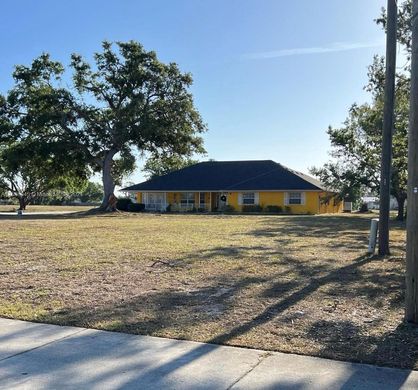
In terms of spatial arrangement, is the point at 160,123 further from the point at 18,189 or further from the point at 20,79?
the point at 18,189

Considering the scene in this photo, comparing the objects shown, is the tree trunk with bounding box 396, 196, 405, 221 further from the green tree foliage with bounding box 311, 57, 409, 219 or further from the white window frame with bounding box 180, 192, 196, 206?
the white window frame with bounding box 180, 192, 196, 206

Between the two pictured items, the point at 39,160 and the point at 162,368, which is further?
the point at 39,160

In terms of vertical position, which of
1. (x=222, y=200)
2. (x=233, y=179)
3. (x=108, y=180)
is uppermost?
(x=233, y=179)

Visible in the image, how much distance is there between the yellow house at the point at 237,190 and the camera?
46.0 m

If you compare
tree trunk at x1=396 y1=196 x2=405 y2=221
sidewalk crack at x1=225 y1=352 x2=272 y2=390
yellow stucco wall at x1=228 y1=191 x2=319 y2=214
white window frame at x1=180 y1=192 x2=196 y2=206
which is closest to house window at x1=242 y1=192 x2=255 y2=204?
yellow stucco wall at x1=228 y1=191 x2=319 y2=214

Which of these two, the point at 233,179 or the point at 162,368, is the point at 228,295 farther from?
the point at 233,179

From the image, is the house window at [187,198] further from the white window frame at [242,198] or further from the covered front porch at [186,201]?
the white window frame at [242,198]

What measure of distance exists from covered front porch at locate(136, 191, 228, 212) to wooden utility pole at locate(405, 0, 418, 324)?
141 ft

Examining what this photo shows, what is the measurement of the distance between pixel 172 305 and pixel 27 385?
2790 mm

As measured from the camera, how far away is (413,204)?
5676mm

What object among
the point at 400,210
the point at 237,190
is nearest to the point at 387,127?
the point at 400,210

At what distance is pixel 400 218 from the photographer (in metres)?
34.3

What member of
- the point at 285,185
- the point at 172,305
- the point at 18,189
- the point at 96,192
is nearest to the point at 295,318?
the point at 172,305

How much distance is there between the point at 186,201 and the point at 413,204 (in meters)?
45.9
